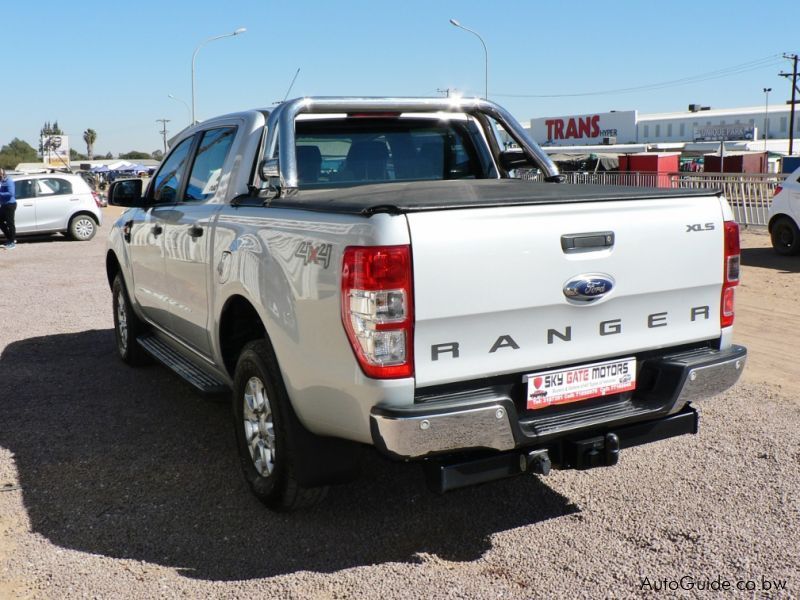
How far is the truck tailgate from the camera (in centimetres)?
309

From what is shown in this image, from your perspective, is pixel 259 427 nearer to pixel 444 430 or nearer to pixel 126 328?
pixel 444 430

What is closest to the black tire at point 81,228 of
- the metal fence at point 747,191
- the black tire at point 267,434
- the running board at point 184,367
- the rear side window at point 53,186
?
the rear side window at point 53,186

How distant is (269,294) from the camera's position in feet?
12.0

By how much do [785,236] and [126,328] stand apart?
35.4 feet

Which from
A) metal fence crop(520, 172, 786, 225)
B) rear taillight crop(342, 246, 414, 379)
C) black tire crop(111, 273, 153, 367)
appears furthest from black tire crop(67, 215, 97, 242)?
rear taillight crop(342, 246, 414, 379)

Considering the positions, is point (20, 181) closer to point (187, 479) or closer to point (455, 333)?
point (187, 479)

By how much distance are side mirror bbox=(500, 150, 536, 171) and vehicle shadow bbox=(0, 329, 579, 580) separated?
2004 millimetres

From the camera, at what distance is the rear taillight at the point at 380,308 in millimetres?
3004

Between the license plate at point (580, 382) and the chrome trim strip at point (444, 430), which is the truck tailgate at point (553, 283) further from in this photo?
the chrome trim strip at point (444, 430)

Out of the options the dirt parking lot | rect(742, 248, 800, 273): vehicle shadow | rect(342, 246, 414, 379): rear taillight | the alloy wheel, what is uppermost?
rect(342, 246, 414, 379): rear taillight

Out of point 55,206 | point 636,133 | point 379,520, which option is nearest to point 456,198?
point 379,520

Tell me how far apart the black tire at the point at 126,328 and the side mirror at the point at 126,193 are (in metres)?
1.02

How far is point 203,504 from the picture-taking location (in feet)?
13.6

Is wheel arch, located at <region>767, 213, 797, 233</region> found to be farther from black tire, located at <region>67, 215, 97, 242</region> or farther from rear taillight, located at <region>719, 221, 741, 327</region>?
black tire, located at <region>67, 215, 97, 242</region>
